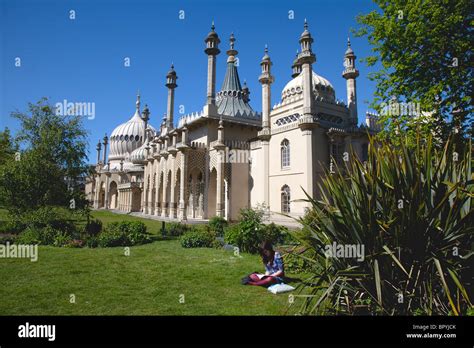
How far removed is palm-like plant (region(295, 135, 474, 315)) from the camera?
415 centimetres

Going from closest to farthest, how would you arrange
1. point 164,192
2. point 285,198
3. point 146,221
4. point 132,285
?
point 132,285 → point 285,198 → point 146,221 → point 164,192

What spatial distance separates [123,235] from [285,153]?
12.7m

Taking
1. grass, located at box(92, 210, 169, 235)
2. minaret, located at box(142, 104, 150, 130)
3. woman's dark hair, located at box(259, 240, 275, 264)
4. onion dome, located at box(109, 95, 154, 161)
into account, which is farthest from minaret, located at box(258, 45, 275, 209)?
onion dome, located at box(109, 95, 154, 161)

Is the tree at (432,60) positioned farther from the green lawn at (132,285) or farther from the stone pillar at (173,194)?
the stone pillar at (173,194)

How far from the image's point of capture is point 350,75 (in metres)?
23.7

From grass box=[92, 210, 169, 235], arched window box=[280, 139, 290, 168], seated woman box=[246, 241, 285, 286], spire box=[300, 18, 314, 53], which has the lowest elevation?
grass box=[92, 210, 169, 235]

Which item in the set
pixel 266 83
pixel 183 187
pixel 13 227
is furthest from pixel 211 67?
pixel 13 227

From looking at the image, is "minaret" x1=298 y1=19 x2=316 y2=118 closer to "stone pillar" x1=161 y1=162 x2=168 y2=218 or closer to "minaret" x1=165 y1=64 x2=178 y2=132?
"stone pillar" x1=161 y1=162 x2=168 y2=218

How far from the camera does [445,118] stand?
1023 cm

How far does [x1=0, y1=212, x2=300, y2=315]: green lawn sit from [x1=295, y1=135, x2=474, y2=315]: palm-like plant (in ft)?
4.57

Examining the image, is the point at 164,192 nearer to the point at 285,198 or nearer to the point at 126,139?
the point at 285,198
